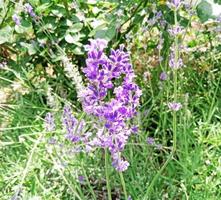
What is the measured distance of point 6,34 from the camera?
2.46m

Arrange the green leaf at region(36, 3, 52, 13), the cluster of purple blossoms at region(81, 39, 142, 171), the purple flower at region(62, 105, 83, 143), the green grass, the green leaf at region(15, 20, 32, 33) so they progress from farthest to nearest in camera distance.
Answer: the green leaf at region(15, 20, 32, 33) < the green leaf at region(36, 3, 52, 13) < the green grass < the purple flower at region(62, 105, 83, 143) < the cluster of purple blossoms at region(81, 39, 142, 171)

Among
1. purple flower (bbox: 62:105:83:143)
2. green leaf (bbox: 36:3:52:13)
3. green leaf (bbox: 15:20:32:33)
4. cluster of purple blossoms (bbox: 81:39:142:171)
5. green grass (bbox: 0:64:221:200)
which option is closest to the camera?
cluster of purple blossoms (bbox: 81:39:142:171)

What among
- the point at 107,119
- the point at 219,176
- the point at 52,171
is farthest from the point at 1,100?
the point at 107,119

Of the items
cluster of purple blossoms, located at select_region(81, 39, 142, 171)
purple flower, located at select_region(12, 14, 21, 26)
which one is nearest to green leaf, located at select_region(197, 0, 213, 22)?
cluster of purple blossoms, located at select_region(81, 39, 142, 171)

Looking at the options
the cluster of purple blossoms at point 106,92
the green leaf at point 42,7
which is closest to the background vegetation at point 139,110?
the green leaf at point 42,7

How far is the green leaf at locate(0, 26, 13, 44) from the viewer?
2.45 metres

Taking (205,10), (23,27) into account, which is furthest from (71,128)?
(23,27)

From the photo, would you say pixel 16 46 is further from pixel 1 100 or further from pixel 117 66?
pixel 117 66

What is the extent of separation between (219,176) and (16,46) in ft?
3.78

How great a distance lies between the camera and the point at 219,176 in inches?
75.3

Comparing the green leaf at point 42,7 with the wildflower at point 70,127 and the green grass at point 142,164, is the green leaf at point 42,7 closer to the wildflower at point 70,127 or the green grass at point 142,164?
the green grass at point 142,164

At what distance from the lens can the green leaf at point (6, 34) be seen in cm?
245

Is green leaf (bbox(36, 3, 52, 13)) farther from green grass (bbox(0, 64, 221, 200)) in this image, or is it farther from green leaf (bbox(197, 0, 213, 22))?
green leaf (bbox(197, 0, 213, 22))

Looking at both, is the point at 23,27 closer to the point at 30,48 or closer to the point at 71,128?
the point at 30,48
